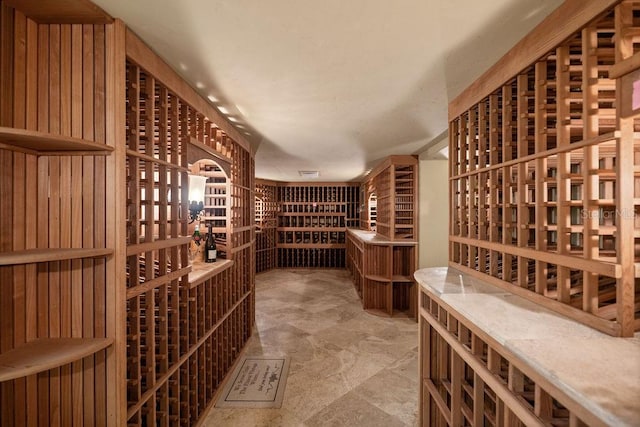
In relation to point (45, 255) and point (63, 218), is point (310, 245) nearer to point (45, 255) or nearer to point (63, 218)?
point (63, 218)

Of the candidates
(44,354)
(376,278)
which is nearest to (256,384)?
(44,354)

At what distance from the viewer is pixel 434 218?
3779mm

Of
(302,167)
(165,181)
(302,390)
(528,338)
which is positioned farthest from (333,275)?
(528,338)

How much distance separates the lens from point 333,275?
256 inches

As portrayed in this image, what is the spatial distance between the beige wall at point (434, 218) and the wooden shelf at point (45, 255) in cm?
348

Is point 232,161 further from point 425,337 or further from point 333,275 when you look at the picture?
point 333,275

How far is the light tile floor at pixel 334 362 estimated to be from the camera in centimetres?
203

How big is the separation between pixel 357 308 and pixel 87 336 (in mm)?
3606

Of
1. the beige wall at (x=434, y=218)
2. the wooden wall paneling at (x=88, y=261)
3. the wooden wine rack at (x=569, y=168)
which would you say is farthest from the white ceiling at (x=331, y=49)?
the beige wall at (x=434, y=218)

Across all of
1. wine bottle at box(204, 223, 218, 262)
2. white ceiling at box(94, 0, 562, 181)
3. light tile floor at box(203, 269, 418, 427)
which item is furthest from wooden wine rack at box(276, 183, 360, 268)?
white ceiling at box(94, 0, 562, 181)

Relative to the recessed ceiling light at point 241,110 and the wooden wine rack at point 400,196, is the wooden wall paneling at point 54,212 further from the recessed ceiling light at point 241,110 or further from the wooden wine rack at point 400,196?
the wooden wine rack at point 400,196

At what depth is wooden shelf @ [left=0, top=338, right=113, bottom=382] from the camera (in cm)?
92

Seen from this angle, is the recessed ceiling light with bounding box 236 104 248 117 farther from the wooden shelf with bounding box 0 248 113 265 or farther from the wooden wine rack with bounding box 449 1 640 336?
the wooden wine rack with bounding box 449 1 640 336

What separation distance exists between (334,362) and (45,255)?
2488 mm
